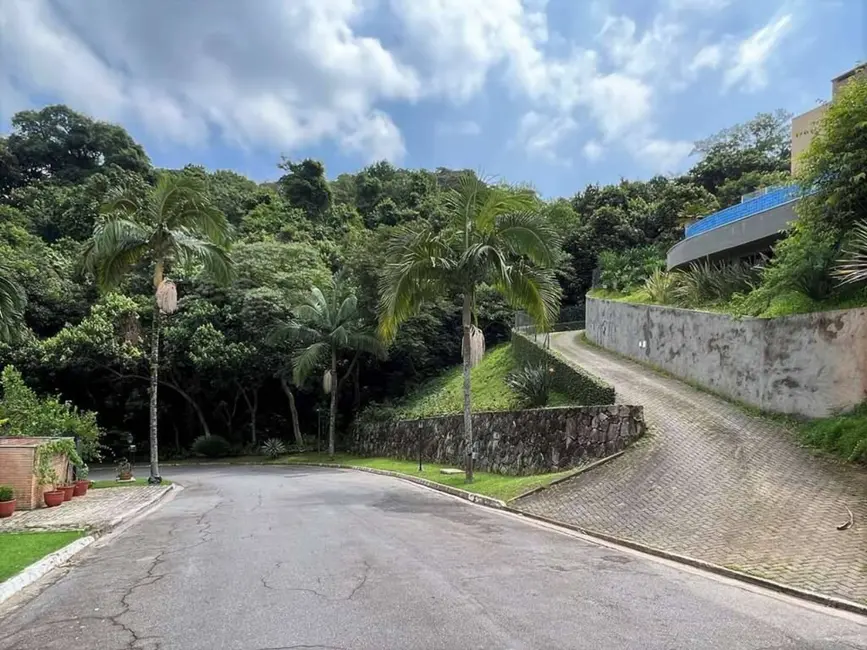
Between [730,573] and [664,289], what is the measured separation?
16.2 m

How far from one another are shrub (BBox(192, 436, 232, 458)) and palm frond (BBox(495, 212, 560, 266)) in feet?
90.4

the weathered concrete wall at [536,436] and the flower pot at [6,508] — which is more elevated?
the weathered concrete wall at [536,436]

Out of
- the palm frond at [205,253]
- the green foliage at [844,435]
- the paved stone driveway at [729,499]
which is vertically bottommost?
the paved stone driveway at [729,499]

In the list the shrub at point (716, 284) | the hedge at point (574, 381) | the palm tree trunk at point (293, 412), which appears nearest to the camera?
the hedge at point (574, 381)

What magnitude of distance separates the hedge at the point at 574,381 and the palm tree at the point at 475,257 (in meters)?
2.01

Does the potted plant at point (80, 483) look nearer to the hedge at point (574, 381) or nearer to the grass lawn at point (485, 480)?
the grass lawn at point (485, 480)

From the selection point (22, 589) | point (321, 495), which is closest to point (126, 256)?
point (321, 495)

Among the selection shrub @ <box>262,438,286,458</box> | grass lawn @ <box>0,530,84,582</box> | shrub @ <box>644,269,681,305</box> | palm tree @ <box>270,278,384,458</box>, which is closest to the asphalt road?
grass lawn @ <box>0,530,84,582</box>

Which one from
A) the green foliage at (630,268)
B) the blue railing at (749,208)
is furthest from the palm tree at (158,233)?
the green foliage at (630,268)

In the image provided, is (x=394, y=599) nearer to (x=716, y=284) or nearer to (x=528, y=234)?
(x=528, y=234)

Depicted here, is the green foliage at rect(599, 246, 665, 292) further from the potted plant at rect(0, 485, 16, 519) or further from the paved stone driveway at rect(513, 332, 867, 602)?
the potted plant at rect(0, 485, 16, 519)

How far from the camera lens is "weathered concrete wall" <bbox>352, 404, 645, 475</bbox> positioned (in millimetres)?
14617

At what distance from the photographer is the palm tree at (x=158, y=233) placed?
68.7ft

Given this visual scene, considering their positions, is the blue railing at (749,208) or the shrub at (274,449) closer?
the blue railing at (749,208)
